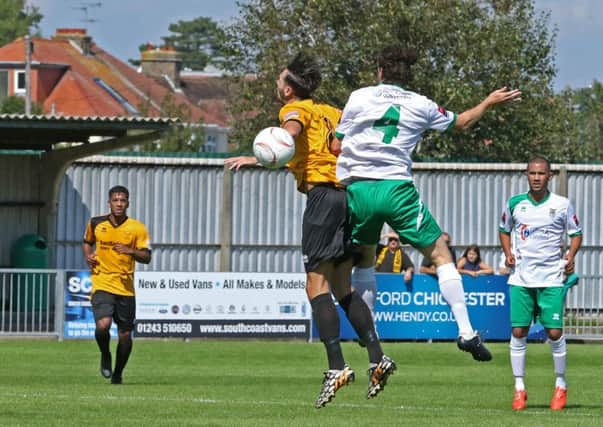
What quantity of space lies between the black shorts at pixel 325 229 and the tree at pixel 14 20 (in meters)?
109

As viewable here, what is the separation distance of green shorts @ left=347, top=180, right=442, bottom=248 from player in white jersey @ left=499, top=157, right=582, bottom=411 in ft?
10.9

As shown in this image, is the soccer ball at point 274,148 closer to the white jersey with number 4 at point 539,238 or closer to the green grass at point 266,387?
the green grass at point 266,387

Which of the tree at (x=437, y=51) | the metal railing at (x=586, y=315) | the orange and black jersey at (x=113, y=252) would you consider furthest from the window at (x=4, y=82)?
the orange and black jersey at (x=113, y=252)

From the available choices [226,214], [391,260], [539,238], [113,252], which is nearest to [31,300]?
[391,260]

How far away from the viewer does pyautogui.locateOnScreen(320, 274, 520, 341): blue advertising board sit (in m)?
25.0

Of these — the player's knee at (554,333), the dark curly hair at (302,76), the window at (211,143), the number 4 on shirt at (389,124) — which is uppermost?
the window at (211,143)

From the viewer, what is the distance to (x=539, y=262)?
14.2 m

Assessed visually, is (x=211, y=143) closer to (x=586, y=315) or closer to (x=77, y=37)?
(x=77, y=37)

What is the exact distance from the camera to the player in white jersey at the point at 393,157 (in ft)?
36.1

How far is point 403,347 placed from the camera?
24188 mm

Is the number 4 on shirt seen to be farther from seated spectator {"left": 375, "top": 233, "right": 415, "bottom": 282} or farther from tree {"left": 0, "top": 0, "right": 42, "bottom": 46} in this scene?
tree {"left": 0, "top": 0, "right": 42, "bottom": 46}

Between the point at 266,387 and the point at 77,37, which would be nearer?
the point at 266,387

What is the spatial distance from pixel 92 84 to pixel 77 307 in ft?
208

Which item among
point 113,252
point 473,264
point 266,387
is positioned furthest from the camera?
point 473,264
